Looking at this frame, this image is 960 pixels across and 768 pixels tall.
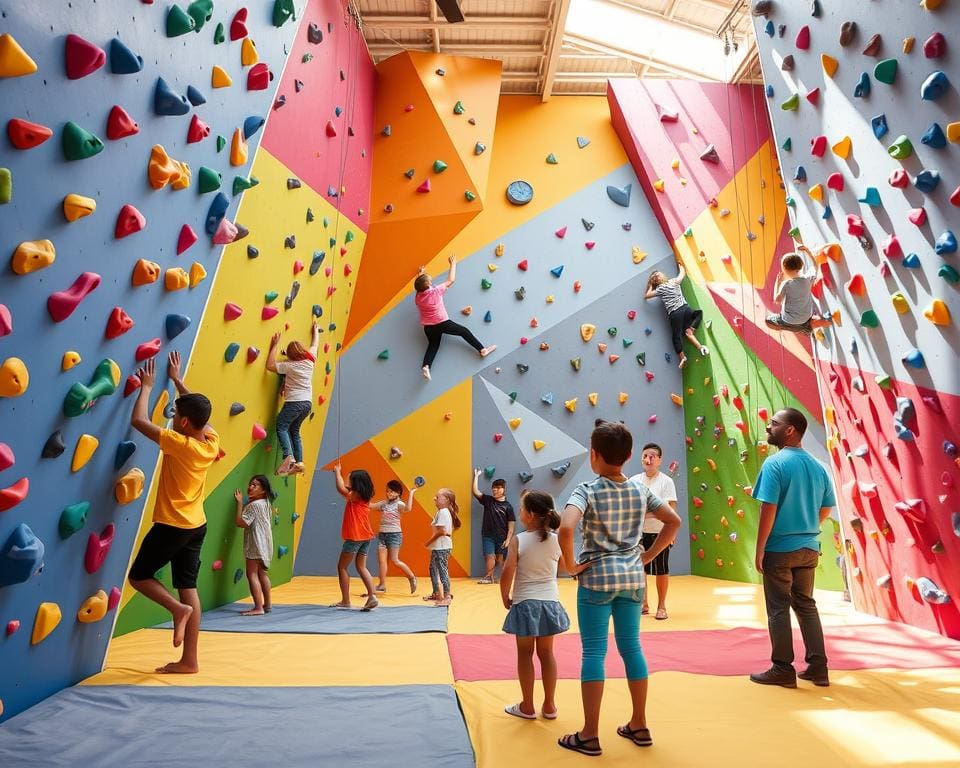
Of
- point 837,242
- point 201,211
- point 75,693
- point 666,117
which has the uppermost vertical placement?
point 666,117

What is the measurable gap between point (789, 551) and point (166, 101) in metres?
3.09

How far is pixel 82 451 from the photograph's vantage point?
2.66 metres

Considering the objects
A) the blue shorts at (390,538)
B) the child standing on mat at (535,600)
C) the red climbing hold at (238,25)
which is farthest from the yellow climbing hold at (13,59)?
the blue shorts at (390,538)

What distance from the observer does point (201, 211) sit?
3348mm

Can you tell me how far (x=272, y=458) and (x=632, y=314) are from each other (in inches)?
150

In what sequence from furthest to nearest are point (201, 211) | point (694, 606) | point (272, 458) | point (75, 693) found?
point (272, 458), point (694, 606), point (201, 211), point (75, 693)

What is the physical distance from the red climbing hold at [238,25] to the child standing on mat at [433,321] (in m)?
3.44

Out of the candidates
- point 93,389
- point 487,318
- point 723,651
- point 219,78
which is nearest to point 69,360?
point 93,389

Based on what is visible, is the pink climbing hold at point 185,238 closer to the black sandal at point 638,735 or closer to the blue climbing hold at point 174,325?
the blue climbing hold at point 174,325

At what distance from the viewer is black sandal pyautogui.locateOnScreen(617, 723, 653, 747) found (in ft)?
7.31

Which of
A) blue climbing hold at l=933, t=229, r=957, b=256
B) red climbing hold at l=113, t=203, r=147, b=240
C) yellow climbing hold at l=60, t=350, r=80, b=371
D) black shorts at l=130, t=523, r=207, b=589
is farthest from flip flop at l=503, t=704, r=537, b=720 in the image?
blue climbing hold at l=933, t=229, r=957, b=256

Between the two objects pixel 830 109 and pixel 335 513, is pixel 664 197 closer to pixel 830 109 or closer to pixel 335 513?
pixel 830 109

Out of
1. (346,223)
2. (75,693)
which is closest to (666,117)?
(346,223)

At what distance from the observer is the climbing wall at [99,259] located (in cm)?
215
